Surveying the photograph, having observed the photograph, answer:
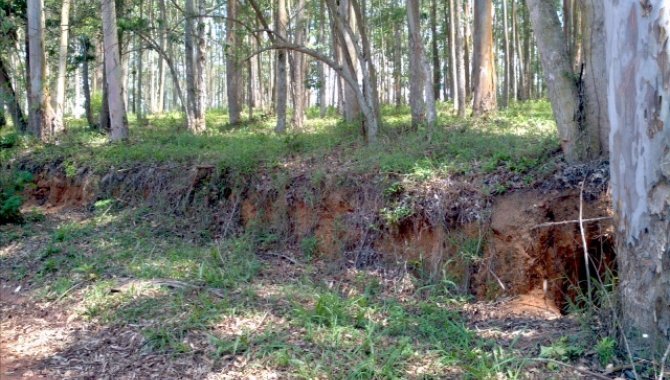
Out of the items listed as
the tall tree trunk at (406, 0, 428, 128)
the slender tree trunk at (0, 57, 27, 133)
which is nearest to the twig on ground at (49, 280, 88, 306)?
the tall tree trunk at (406, 0, 428, 128)

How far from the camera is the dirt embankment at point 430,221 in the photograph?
7.48 metres

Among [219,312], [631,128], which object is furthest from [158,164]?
[631,128]

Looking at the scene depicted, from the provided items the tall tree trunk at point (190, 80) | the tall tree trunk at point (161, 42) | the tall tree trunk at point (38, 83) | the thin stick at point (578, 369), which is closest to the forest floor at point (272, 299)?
the thin stick at point (578, 369)

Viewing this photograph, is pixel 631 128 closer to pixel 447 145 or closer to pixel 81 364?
pixel 447 145

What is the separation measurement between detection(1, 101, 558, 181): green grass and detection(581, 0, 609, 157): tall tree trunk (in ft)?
2.42

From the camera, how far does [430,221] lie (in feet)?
27.4

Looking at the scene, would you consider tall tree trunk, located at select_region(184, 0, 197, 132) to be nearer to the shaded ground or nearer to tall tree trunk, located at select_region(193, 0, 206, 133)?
tall tree trunk, located at select_region(193, 0, 206, 133)

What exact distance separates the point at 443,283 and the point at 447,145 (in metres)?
2.93

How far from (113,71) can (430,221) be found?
10045 mm

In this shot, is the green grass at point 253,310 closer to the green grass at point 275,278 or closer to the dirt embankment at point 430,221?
the green grass at point 275,278

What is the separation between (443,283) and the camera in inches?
311

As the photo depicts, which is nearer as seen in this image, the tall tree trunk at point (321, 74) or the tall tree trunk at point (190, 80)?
the tall tree trunk at point (190, 80)

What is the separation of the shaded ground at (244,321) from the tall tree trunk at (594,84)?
2.22 m

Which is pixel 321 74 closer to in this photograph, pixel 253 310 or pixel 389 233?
pixel 389 233
